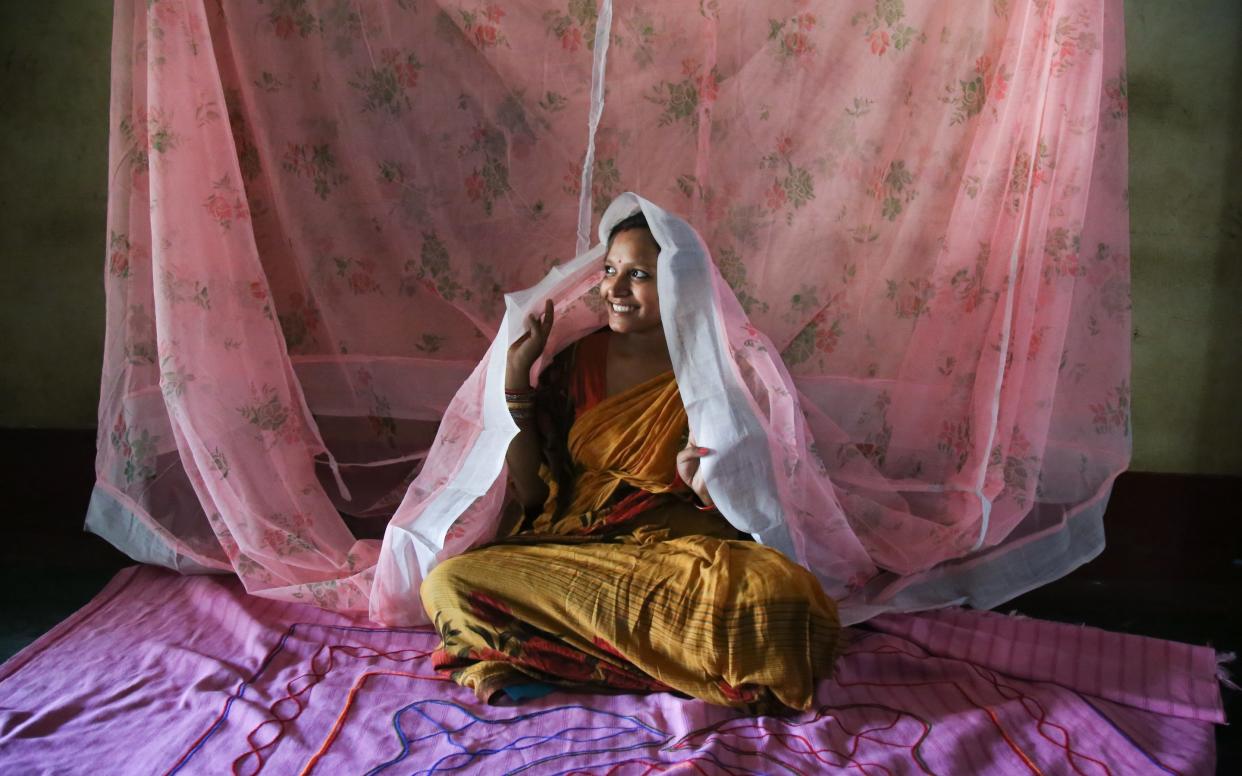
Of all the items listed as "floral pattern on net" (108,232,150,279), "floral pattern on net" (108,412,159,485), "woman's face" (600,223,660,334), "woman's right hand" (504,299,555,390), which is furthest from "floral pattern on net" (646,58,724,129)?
"floral pattern on net" (108,412,159,485)

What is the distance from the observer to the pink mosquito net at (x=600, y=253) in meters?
1.93

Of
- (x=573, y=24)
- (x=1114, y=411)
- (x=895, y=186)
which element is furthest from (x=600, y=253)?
(x=1114, y=411)

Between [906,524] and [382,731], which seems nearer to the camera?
[382,731]

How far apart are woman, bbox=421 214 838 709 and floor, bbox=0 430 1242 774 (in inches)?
35.6

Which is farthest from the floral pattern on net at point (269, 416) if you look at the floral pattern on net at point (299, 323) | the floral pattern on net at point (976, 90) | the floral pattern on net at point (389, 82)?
the floral pattern on net at point (976, 90)

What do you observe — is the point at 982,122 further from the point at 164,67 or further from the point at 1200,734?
the point at 164,67

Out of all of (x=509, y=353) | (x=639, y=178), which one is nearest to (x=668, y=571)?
(x=509, y=353)

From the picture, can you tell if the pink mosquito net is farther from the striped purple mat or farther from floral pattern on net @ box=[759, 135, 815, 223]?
the striped purple mat

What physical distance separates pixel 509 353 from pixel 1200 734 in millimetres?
1376

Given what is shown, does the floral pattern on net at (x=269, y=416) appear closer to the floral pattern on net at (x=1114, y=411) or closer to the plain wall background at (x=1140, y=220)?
the plain wall background at (x=1140, y=220)

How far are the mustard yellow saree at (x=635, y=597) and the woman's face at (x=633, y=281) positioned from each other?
0.15 m

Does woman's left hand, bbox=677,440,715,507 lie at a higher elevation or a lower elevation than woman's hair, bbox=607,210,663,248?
lower

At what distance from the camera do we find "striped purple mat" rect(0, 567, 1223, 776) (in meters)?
1.53

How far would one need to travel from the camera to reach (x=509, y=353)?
1.87 metres
